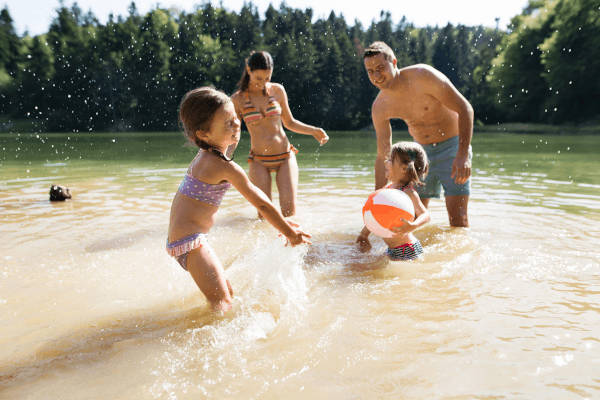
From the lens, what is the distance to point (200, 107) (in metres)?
3.26

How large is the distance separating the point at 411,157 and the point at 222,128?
2068mm

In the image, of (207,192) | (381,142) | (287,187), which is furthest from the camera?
(287,187)

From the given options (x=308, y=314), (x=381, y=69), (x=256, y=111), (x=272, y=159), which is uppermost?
(x=381, y=69)

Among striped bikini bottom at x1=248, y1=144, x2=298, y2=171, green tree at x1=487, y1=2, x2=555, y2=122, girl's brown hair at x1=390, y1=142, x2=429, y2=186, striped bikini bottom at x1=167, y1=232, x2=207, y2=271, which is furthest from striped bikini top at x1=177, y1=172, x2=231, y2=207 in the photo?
green tree at x1=487, y1=2, x2=555, y2=122

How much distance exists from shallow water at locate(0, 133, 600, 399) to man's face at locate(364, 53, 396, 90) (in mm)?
1981

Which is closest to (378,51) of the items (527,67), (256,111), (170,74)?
(256,111)

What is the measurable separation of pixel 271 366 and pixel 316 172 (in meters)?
10.6

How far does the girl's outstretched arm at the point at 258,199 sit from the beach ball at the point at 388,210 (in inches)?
41.3

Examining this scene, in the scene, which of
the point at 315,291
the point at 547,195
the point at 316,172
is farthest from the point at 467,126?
the point at 316,172

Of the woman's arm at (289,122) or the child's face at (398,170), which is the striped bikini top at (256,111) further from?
the child's face at (398,170)

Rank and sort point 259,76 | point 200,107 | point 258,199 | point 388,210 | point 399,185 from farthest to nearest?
point 259,76
point 399,185
point 388,210
point 258,199
point 200,107

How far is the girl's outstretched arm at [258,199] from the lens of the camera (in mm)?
3334

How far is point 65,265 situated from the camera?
4.81 m

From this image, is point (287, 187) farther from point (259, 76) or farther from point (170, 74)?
point (170, 74)
